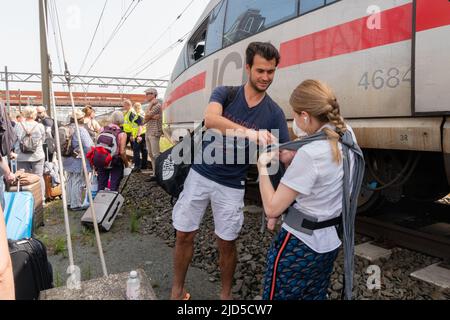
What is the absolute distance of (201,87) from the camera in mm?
6113

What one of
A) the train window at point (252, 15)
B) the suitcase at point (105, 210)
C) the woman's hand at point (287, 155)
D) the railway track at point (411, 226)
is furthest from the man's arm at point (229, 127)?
the suitcase at point (105, 210)

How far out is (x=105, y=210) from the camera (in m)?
4.89

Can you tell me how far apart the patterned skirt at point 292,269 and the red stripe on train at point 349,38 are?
6.78ft

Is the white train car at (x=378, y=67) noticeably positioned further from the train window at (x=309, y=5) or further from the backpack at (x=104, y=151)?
the backpack at (x=104, y=151)

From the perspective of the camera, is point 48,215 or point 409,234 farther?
point 48,215

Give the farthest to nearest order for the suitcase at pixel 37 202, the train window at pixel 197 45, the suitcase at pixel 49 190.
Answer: the suitcase at pixel 49 190, the train window at pixel 197 45, the suitcase at pixel 37 202

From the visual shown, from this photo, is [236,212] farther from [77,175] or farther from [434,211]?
[77,175]

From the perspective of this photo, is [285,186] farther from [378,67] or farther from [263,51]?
[378,67]

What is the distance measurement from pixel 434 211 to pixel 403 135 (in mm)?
2451

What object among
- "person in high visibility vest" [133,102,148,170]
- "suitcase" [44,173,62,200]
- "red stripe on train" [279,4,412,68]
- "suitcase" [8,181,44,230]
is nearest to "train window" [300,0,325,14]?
Result: "red stripe on train" [279,4,412,68]

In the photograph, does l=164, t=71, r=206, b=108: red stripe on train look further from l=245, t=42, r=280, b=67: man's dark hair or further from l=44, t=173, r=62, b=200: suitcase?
l=245, t=42, r=280, b=67: man's dark hair

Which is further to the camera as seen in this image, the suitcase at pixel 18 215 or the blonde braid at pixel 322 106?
the suitcase at pixel 18 215

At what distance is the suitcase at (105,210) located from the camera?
479 centimetres
